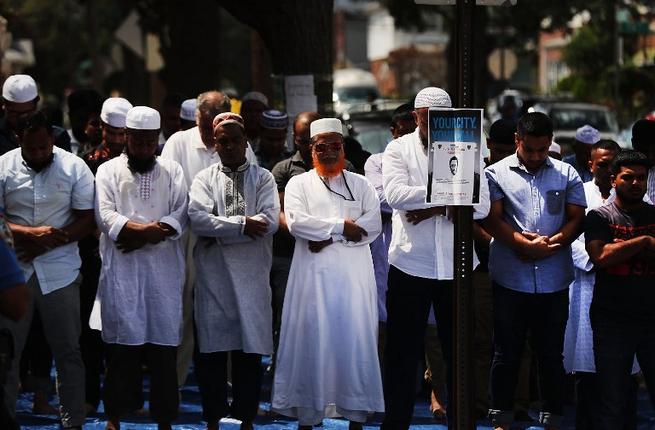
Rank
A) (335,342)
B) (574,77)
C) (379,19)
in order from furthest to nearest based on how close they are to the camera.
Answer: (379,19), (574,77), (335,342)

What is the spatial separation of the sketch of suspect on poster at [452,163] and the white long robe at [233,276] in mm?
2294

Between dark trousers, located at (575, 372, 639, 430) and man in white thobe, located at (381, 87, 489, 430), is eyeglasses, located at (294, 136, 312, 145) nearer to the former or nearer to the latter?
man in white thobe, located at (381, 87, 489, 430)

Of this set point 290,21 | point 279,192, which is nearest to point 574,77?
point 290,21

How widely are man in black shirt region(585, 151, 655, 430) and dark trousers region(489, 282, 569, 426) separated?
0.46 meters

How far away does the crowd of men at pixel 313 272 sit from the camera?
916 cm

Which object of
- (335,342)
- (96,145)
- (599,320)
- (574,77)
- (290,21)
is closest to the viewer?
(599,320)

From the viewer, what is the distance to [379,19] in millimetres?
94562

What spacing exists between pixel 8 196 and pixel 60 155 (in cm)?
44


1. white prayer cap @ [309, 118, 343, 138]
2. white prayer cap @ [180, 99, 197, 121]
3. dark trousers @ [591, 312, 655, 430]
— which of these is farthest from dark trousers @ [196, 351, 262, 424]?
white prayer cap @ [180, 99, 197, 121]

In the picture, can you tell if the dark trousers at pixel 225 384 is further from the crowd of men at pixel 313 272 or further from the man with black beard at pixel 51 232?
the man with black beard at pixel 51 232

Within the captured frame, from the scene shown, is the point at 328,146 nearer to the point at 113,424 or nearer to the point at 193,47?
the point at 113,424

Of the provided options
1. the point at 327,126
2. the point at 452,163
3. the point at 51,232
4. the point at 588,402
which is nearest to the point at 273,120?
the point at 327,126

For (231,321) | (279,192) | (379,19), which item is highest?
(379,19)

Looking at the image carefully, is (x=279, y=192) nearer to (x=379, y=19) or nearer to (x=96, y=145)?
(x=96, y=145)
